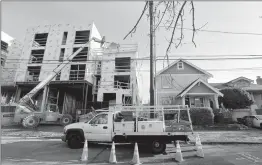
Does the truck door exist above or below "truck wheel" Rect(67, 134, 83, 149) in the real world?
above

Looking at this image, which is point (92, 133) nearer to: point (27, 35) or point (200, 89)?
point (200, 89)

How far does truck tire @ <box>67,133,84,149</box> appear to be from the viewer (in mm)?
8133

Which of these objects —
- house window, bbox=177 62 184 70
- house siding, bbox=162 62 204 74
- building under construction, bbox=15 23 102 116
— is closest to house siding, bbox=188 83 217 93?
house siding, bbox=162 62 204 74

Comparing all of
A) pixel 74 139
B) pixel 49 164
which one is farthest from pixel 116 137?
pixel 49 164

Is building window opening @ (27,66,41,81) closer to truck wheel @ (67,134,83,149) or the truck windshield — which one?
truck wheel @ (67,134,83,149)

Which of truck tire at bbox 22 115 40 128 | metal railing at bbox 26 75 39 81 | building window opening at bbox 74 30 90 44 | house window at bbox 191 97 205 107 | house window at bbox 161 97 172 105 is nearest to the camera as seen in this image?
truck tire at bbox 22 115 40 128

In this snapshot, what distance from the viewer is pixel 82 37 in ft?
80.2

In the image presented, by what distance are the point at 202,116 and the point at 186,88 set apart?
14.8ft

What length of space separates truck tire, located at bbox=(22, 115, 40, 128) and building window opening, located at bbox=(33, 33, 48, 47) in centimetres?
1393

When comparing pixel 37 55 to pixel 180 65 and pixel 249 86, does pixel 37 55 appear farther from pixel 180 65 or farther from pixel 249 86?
pixel 249 86

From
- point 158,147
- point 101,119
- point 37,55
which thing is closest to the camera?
point 158,147

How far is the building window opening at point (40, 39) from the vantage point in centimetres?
2409

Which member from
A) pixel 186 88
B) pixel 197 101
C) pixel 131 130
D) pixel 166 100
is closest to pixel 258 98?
pixel 197 101

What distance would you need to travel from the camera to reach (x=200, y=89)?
60.0 ft
